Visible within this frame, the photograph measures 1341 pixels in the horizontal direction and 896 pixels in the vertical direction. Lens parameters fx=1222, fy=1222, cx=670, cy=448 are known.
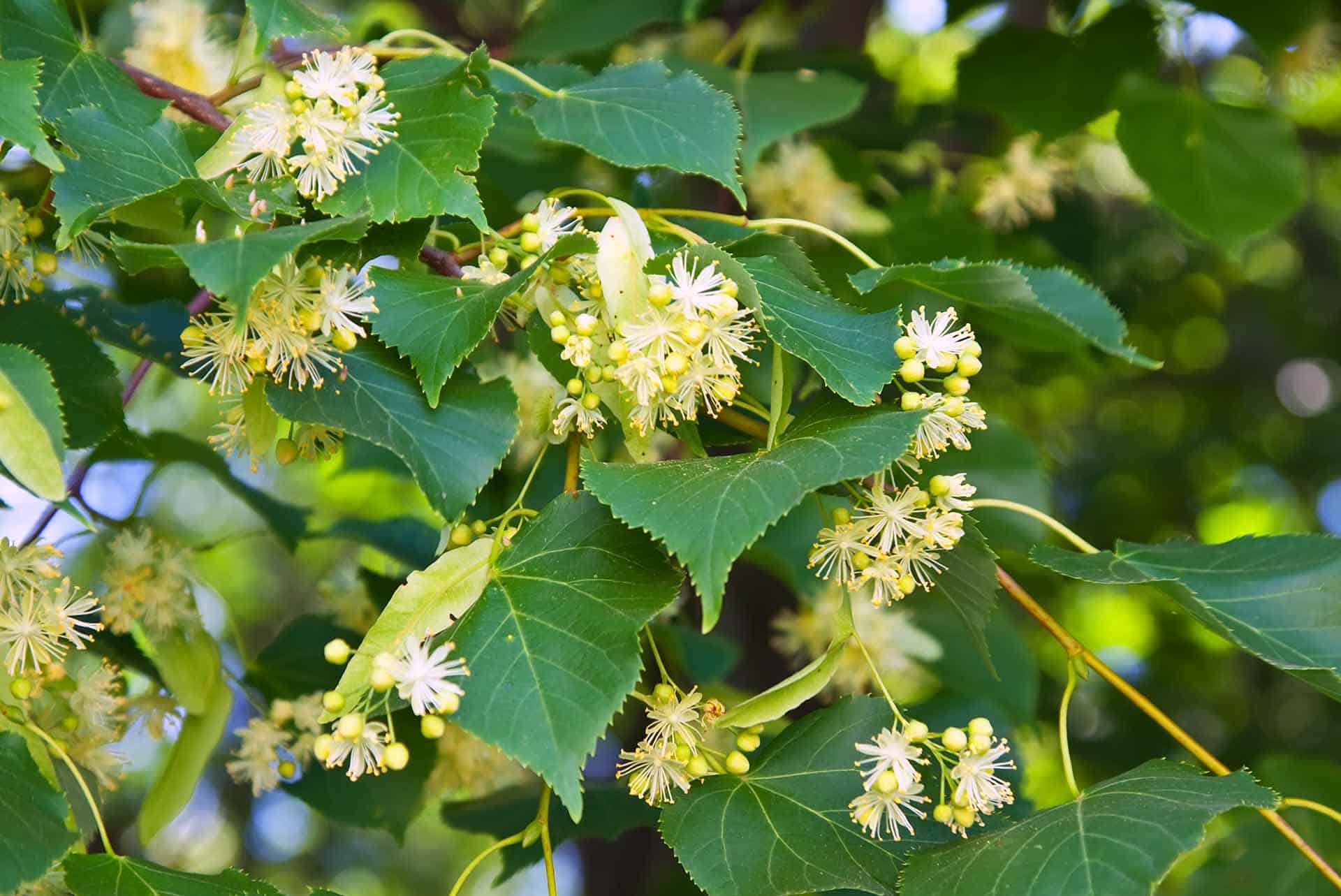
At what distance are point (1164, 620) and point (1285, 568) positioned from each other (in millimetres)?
2694

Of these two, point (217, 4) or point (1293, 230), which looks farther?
point (1293, 230)

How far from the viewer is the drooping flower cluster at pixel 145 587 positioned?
120 centimetres

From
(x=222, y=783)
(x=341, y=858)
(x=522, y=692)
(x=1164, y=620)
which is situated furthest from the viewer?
(x=341, y=858)

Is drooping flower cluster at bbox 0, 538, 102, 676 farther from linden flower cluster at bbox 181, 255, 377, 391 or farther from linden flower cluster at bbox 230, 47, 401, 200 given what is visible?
A: linden flower cluster at bbox 230, 47, 401, 200

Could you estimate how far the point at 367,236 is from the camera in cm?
96

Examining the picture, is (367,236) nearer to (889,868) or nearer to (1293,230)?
(889,868)

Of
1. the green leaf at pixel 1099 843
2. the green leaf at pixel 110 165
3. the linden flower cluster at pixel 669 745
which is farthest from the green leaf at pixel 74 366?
the green leaf at pixel 1099 843

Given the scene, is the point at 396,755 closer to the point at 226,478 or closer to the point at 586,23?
the point at 226,478

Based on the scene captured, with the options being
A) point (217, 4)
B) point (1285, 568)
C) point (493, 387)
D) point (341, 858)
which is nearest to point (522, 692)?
point (493, 387)

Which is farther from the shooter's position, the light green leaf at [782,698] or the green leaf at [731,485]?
the light green leaf at [782,698]

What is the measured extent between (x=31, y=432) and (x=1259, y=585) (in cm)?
93

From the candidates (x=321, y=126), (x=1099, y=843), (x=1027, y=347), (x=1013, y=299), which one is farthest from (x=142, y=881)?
(x=1027, y=347)

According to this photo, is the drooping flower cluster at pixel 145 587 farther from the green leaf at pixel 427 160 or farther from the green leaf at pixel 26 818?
the green leaf at pixel 427 160

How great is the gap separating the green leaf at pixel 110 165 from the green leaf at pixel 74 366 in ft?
0.77
